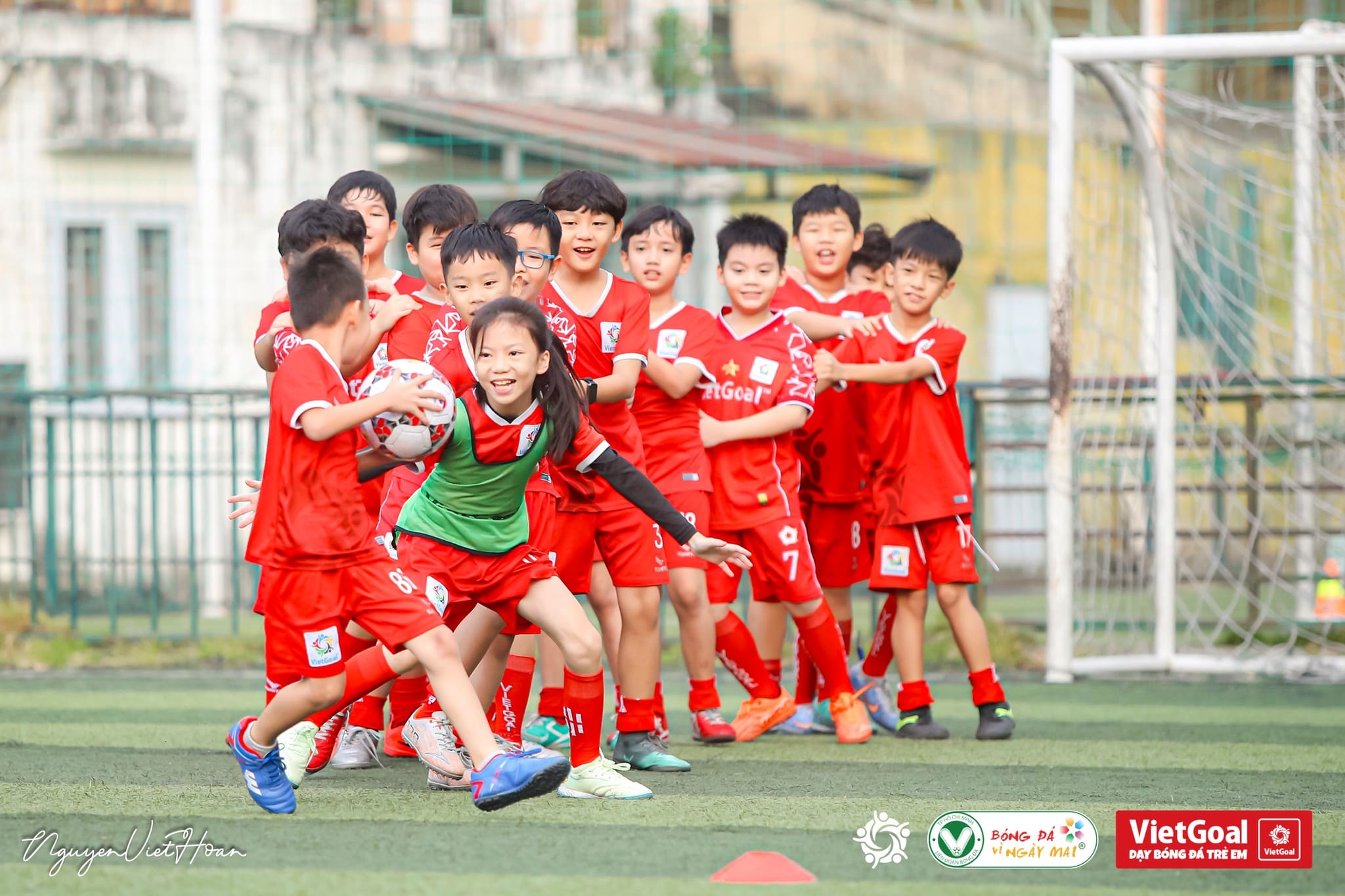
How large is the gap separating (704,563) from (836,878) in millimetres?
2020

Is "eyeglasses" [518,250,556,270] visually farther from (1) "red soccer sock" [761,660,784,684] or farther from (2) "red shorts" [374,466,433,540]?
(1) "red soccer sock" [761,660,784,684]

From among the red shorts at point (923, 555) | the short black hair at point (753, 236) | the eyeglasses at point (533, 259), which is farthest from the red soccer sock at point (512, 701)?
the short black hair at point (753, 236)

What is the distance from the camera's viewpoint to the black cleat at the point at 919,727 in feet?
17.4

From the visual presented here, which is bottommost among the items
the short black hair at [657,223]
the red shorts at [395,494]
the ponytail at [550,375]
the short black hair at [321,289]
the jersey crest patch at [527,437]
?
the red shorts at [395,494]

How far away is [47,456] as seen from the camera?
828 cm

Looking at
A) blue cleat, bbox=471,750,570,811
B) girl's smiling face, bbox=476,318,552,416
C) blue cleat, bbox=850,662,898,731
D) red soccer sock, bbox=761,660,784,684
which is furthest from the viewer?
blue cleat, bbox=850,662,898,731

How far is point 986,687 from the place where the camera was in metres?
5.30

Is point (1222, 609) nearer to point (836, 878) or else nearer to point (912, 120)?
point (836, 878)

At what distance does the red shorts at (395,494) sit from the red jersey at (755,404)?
1.03 metres

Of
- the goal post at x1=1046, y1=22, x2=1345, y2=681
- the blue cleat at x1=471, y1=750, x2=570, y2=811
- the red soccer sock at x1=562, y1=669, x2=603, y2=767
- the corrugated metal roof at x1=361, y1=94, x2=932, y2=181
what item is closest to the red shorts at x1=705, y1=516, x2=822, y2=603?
the red soccer sock at x1=562, y1=669, x2=603, y2=767

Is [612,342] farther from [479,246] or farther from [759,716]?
[759,716]

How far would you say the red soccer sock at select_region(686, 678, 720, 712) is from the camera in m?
5.20

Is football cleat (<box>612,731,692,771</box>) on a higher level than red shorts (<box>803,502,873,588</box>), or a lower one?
lower

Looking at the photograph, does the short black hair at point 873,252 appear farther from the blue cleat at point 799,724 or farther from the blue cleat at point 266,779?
the blue cleat at point 266,779
